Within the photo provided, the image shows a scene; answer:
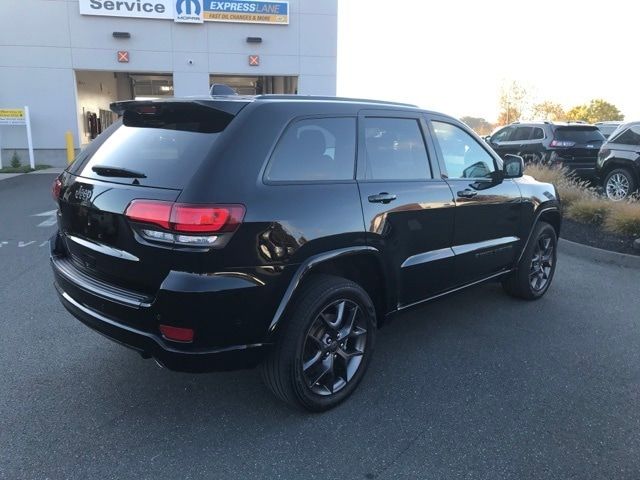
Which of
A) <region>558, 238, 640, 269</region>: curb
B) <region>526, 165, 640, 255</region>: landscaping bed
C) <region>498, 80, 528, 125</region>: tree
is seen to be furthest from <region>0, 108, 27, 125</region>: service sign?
<region>498, 80, 528, 125</region>: tree

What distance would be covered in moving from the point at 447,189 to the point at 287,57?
16.7m

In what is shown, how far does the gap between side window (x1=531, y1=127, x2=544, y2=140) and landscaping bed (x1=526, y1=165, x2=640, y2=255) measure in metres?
4.18

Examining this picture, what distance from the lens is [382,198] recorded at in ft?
10.9

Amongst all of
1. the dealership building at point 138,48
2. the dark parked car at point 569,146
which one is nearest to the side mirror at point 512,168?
the dark parked car at point 569,146

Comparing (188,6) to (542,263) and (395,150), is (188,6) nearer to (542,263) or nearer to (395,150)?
(542,263)

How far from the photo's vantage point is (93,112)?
71.7 ft

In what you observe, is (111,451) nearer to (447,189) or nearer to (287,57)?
(447,189)

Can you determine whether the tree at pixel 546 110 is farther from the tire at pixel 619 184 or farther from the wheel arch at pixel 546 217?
the wheel arch at pixel 546 217

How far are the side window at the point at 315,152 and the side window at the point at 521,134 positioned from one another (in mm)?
11919

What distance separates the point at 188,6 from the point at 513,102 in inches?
1103

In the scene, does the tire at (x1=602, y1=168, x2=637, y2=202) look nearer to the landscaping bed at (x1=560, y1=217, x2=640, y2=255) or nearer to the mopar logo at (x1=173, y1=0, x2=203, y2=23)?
the landscaping bed at (x1=560, y1=217, x2=640, y2=255)

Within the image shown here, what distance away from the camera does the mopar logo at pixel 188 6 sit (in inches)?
706

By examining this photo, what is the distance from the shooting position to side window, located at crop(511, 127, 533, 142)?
13.8 m

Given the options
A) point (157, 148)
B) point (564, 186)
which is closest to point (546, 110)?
point (564, 186)
